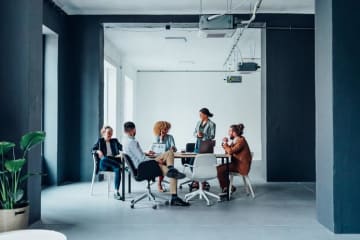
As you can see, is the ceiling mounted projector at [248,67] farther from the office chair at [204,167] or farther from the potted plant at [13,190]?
the potted plant at [13,190]

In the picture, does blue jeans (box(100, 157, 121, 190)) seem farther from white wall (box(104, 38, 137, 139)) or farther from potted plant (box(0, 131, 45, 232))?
white wall (box(104, 38, 137, 139))

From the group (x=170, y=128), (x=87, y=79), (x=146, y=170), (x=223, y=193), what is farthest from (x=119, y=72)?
(x=146, y=170)

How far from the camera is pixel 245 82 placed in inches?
594

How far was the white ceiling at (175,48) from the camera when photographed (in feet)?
31.6

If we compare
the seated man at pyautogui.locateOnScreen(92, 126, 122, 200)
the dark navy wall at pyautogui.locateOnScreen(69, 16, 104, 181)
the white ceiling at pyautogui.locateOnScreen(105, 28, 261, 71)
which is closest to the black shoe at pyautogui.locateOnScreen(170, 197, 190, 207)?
the seated man at pyautogui.locateOnScreen(92, 126, 122, 200)

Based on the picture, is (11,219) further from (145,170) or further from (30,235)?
(145,170)

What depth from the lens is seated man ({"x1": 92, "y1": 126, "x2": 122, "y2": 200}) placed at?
6.38 meters

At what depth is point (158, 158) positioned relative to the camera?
19.4 feet

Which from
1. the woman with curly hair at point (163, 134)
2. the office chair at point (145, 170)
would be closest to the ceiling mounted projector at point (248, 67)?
the woman with curly hair at point (163, 134)

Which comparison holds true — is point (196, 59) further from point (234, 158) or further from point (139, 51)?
point (234, 158)

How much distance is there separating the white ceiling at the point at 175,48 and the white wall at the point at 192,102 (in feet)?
1.89

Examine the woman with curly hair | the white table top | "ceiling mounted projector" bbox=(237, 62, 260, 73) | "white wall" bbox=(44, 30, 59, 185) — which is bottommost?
the white table top

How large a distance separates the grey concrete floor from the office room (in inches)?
1.0

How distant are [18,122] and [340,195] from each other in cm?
362
